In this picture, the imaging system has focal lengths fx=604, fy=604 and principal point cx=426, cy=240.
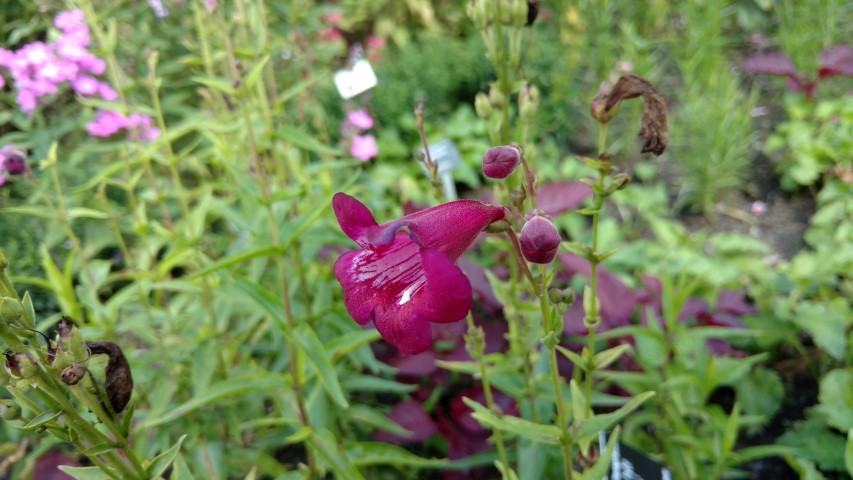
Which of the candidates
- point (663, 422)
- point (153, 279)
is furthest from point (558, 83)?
point (153, 279)

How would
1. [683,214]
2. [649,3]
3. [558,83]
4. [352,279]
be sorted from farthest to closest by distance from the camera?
1. [649,3]
2. [558,83]
3. [683,214]
4. [352,279]

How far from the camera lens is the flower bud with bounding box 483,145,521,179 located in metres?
0.81

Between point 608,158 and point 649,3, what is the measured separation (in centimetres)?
421

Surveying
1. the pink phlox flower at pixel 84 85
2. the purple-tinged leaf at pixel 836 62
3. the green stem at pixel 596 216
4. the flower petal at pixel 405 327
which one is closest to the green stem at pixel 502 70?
the green stem at pixel 596 216

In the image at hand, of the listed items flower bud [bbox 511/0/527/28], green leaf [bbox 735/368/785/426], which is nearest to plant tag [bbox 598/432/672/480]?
green leaf [bbox 735/368/785/426]

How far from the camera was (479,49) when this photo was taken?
4160mm

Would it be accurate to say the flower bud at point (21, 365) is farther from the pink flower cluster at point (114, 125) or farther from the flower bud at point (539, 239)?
the pink flower cluster at point (114, 125)

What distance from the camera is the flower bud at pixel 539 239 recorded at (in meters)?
0.77

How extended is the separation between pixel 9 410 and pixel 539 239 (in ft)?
2.46

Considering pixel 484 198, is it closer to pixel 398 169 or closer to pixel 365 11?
pixel 398 169

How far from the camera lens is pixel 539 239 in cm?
78

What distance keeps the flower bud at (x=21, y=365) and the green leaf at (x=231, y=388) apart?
0.54 metres

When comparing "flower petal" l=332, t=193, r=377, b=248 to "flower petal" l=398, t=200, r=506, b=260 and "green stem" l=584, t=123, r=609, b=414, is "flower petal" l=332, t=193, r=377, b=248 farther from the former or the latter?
"green stem" l=584, t=123, r=609, b=414

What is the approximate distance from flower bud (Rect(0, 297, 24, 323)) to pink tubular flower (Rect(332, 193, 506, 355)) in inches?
16.4
